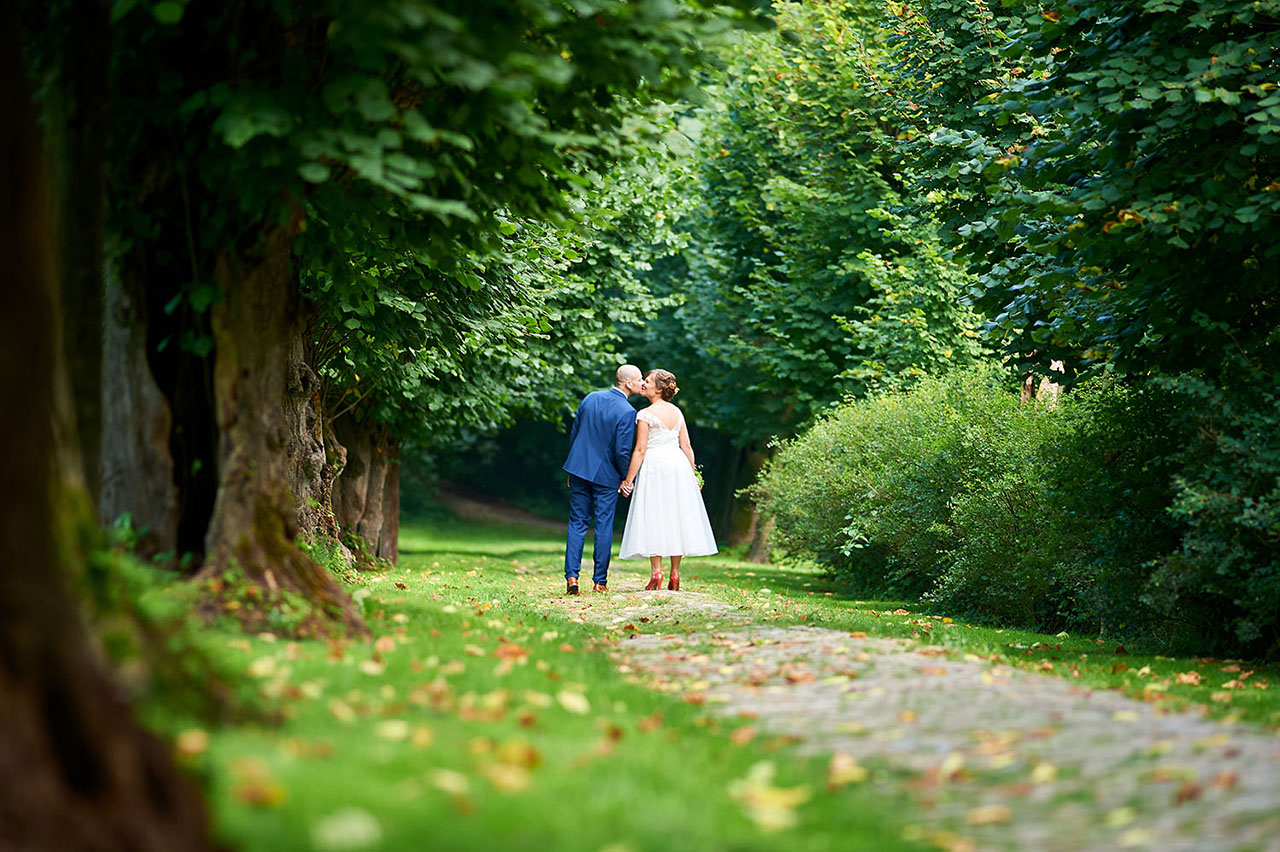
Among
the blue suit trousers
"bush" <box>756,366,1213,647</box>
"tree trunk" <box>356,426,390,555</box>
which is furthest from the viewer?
"tree trunk" <box>356,426,390,555</box>

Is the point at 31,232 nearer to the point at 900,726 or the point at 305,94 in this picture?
the point at 305,94

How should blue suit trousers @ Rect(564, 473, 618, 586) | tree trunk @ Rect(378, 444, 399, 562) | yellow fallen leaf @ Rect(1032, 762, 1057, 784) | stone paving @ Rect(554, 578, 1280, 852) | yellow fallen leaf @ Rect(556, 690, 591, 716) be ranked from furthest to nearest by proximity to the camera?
1. tree trunk @ Rect(378, 444, 399, 562)
2. blue suit trousers @ Rect(564, 473, 618, 586)
3. yellow fallen leaf @ Rect(556, 690, 591, 716)
4. yellow fallen leaf @ Rect(1032, 762, 1057, 784)
5. stone paving @ Rect(554, 578, 1280, 852)

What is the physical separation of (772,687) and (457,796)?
3217mm

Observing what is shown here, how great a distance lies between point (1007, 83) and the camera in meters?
15.1

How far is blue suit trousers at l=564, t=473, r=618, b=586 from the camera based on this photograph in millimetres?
13859

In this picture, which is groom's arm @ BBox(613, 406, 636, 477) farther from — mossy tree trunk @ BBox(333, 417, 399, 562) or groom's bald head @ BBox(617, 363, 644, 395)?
mossy tree trunk @ BBox(333, 417, 399, 562)

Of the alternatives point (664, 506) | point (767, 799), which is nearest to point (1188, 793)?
point (767, 799)

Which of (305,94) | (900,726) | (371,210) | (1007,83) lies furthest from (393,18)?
(1007,83)

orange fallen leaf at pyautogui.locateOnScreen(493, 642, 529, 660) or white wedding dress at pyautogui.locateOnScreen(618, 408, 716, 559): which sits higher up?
white wedding dress at pyautogui.locateOnScreen(618, 408, 716, 559)

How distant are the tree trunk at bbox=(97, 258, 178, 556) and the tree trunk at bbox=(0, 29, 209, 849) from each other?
3064 millimetres

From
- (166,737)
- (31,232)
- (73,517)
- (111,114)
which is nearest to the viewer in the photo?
(31,232)

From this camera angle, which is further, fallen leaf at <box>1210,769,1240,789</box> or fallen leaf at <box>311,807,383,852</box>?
fallen leaf at <box>1210,769,1240,789</box>

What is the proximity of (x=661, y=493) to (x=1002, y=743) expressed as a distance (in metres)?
9.46

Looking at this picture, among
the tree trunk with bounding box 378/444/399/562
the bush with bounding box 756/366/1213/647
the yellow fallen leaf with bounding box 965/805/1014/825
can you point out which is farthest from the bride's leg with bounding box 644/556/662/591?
the yellow fallen leaf with bounding box 965/805/1014/825
